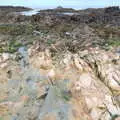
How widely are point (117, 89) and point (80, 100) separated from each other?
1.14 m

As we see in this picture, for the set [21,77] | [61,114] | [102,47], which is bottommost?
[61,114]

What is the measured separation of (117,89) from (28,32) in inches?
218

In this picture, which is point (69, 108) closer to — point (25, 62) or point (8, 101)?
point (8, 101)

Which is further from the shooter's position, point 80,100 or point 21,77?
point 21,77

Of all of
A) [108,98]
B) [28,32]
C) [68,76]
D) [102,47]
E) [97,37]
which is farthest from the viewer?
[28,32]

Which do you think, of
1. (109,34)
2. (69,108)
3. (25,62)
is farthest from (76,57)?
(109,34)

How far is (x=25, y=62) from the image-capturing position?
28.0 ft

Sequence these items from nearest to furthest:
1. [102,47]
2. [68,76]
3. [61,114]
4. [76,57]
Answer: [61,114] → [68,76] → [76,57] → [102,47]

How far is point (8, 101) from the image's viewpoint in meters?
6.97

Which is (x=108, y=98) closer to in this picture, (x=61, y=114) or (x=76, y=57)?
(x=61, y=114)

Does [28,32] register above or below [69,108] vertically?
above

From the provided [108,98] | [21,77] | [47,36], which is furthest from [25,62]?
[108,98]

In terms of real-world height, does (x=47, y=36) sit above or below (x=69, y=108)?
above

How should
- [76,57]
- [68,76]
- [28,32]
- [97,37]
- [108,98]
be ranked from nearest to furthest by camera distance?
[108,98], [68,76], [76,57], [97,37], [28,32]
